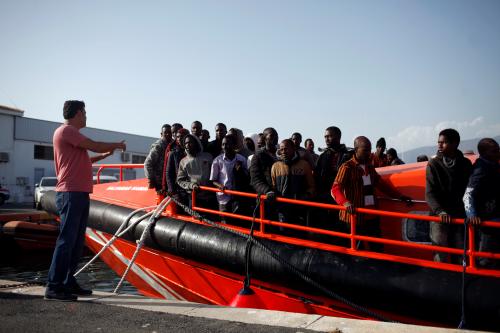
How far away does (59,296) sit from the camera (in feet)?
13.5

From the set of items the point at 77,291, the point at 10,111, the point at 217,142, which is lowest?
the point at 77,291

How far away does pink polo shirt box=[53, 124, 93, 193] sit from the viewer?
4.25 meters

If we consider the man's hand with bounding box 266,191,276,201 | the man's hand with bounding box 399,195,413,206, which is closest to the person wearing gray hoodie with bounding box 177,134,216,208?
the man's hand with bounding box 266,191,276,201

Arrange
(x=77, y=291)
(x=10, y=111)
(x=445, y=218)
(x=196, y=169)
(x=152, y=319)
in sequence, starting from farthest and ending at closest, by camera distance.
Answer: (x=10, y=111) → (x=196, y=169) → (x=77, y=291) → (x=445, y=218) → (x=152, y=319)

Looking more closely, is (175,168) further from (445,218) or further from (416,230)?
(445,218)

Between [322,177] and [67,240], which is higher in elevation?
[322,177]

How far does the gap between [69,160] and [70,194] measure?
1.09 ft

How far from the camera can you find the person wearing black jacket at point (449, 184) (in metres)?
4.22

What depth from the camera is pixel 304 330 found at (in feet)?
10.5

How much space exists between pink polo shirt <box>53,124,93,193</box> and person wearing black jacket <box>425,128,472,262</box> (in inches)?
133

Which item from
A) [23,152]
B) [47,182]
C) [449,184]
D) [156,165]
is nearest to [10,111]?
[23,152]

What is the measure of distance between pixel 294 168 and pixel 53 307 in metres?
2.99

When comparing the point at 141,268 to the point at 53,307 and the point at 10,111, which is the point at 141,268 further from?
the point at 10,111

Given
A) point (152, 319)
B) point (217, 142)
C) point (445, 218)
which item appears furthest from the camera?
point (217, 142)
